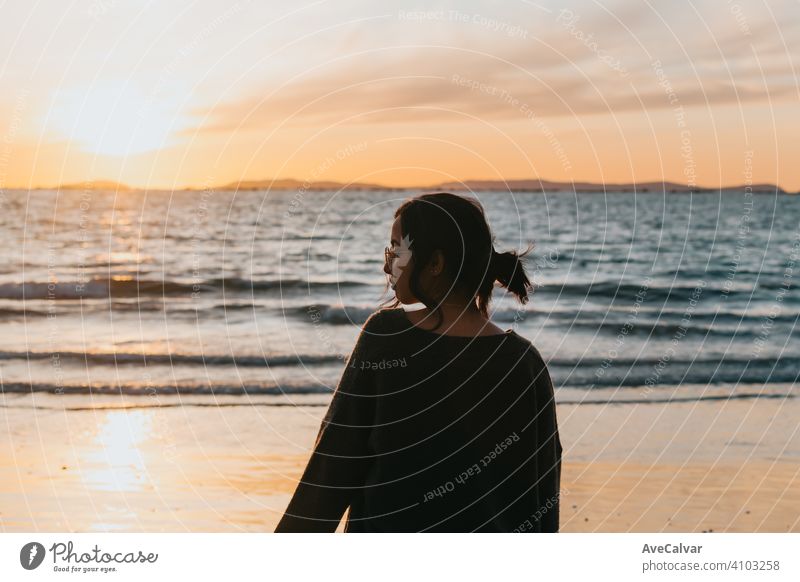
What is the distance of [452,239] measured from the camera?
11.0 feet

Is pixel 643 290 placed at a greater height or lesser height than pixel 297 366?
lesser

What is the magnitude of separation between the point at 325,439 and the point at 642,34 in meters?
10.4

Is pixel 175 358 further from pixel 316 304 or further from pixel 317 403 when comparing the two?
pixel 316 304

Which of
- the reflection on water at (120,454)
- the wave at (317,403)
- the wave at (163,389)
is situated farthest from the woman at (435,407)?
the wave at (163,389)

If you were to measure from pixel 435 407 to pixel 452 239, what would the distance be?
522mm

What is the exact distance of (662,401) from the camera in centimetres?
1206

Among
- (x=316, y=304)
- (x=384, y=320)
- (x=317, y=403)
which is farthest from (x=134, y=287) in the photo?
(x=384, y=320)

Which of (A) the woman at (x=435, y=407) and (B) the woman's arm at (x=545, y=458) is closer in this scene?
(A) the woman at (x=435, y=407)

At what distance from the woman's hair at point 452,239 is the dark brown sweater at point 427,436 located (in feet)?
0.54

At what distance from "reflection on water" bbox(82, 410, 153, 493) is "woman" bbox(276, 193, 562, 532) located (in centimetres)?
539

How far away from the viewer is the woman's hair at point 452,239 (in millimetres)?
3330

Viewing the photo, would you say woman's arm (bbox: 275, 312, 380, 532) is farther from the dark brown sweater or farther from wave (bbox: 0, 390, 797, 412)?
wave (bbox: 0, 390, 797, 412)

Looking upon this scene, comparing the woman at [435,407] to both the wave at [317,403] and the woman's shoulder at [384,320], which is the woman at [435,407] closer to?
the woman's shoulder at [384,320]
